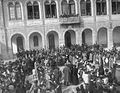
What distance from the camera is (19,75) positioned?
15109 millimetres

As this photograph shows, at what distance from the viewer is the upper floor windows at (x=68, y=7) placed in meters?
29.6

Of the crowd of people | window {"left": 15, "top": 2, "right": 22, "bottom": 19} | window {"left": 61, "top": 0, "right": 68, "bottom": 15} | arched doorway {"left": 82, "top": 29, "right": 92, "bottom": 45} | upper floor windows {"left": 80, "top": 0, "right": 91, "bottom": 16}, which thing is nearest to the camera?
the crowd of people

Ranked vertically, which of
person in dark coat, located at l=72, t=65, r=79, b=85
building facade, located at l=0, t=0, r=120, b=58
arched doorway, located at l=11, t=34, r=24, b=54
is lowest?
person in dark coat, located at l=72, t=65, r=79, b=85

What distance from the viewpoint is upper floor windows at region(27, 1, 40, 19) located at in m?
29.0

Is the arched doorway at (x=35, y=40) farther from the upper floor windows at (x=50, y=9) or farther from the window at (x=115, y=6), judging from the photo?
the window at (x=115, y=6)

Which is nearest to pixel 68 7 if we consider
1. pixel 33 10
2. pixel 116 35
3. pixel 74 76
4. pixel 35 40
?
pixel 33 10

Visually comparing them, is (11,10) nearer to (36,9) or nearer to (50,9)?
(36,9)

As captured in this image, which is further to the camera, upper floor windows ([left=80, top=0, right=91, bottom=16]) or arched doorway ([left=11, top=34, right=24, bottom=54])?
arched doorway ([left=11, top=34, right=24, bottom=54])

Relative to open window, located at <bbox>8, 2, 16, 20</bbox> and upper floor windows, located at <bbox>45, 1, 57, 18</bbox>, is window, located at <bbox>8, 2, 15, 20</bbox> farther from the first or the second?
upper floor windows, located at <bbox>45, 1, 57, 18</bbox>

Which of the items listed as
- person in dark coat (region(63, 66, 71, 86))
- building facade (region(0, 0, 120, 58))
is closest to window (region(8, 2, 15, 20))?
building facade (region(0, 0, 120, 58))

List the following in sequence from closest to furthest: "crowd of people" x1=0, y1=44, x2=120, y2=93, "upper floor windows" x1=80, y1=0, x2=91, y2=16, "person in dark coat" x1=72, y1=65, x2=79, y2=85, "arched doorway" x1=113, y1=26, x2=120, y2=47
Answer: "crowd of people" x1=0, y1=44, x2=120, y2=93
"person in dark coat" x1=72, y1=65, x2=79, y2=85
"upper floor windows" x1=80, y1=0, x2=91, y2=16
"arched doorway" x1=113, y1=26, x2=120, y2=47

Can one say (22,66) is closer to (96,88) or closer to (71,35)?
(96,88)

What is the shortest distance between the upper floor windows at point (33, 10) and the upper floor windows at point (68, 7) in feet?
11.5

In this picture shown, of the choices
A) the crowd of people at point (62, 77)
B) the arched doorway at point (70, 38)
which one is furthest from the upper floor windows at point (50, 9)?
the crowd of people at point (62, 77)
